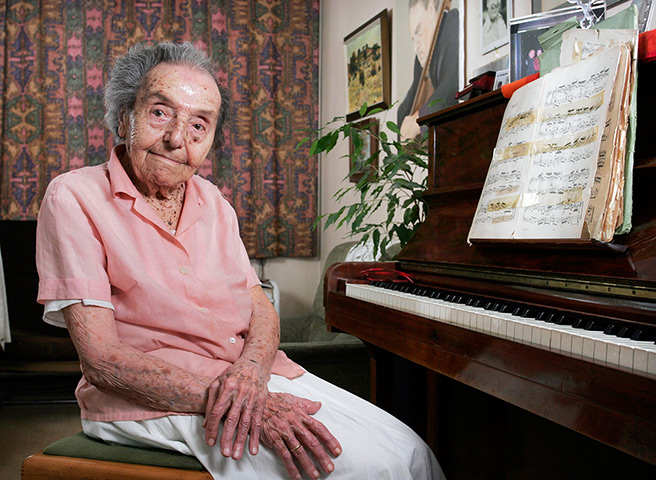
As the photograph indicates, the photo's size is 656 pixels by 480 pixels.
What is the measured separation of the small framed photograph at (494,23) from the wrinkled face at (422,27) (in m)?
0.38

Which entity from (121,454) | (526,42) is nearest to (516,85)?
(526,42)

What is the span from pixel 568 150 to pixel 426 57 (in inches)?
67.7

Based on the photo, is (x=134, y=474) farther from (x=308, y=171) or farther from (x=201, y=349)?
(x=308, y=171)

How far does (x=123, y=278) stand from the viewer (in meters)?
1.16

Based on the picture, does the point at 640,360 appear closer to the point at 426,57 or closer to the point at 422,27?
the point at 426,57

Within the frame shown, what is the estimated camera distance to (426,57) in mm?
2887

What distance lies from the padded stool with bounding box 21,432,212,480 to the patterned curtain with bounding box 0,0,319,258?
3155mm

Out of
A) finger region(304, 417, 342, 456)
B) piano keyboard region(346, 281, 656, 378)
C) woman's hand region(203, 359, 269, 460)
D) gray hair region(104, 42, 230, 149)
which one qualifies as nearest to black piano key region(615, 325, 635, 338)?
piano keyboard region(346, 281, 656, 378)

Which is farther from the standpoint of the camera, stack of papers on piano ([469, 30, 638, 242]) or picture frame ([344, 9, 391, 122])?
picture frame ([344, 9, 391, 122])

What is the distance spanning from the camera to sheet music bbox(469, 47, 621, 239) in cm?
127

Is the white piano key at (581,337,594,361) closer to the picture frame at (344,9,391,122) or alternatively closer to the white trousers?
the white trousers

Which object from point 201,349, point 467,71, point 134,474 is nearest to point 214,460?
point 134,474

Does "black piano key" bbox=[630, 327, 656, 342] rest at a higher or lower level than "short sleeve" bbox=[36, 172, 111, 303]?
lower

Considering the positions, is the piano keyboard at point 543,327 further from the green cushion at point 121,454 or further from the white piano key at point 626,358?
the green cushion at point 121,454
